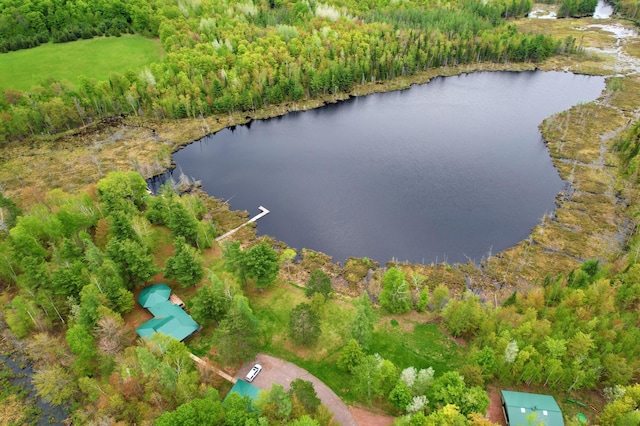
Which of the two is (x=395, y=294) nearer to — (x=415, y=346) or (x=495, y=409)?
(x=415, y=346)

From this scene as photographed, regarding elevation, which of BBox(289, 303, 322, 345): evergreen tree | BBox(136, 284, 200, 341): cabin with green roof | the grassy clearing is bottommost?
the grassy clearing

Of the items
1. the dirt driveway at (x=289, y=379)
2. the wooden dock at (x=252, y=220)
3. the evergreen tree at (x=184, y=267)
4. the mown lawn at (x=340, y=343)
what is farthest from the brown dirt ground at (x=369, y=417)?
the wooden dock at (x=252, y=220)

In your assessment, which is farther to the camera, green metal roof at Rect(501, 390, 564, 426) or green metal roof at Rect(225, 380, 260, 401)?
green metal roof at Rect(225, 380, 260, 401)

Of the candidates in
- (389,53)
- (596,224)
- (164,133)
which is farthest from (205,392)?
(389,53)

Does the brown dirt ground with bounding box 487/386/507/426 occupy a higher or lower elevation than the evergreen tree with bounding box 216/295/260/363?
lower

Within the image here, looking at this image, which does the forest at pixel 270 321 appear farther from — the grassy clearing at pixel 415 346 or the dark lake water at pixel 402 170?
the dark lake water at pixel 402 170

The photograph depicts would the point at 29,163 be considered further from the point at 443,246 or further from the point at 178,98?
the point at 443,246

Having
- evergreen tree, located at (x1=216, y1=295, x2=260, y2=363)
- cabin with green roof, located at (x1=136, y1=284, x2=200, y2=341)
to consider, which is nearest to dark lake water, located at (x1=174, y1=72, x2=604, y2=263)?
cabin with green roof, located at (x1=136, y1=284, x2=200, y2=341)

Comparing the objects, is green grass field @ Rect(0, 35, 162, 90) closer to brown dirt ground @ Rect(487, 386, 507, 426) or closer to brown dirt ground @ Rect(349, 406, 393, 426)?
brown dirt ground @ Rect(349, 406, 393, 426)
